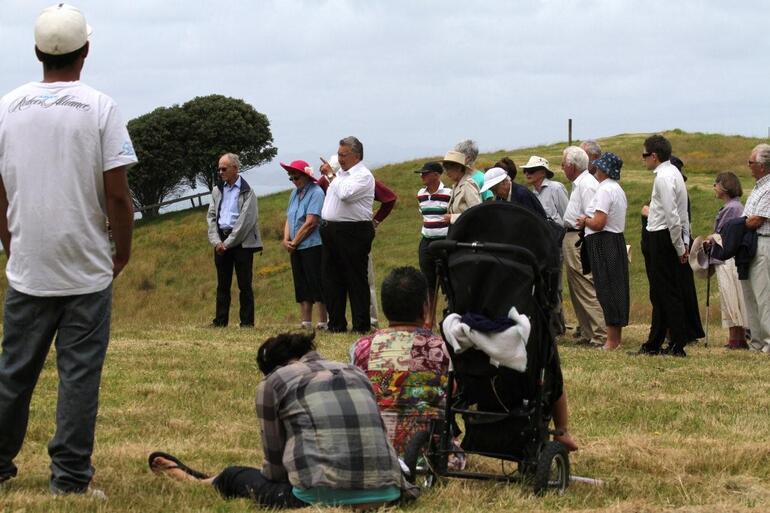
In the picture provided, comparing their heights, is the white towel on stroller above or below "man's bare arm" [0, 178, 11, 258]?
below

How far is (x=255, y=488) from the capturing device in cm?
625

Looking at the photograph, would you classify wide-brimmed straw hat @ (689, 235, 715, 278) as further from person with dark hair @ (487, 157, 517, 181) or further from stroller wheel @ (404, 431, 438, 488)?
stroller wheel @ (404, 431, 438, 488)

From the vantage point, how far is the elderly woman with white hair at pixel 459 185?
513 inches

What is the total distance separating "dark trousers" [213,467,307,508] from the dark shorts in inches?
359

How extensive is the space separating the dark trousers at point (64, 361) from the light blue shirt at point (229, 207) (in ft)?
31.6

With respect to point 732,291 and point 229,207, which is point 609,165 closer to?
point 732,291

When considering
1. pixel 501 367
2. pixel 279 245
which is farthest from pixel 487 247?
pixel 279 245

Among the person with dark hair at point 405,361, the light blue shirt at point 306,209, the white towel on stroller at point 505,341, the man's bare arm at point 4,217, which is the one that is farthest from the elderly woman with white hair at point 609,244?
the man's bare arm at point 4,217

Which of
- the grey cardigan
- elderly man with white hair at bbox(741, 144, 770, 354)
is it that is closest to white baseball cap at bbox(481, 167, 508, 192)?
elderly man with white hair at bbox(741, 144, 770, 354)

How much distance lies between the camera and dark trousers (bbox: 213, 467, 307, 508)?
608cm

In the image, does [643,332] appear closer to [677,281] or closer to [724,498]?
[677,281]

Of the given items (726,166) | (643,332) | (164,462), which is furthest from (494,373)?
(726,166)

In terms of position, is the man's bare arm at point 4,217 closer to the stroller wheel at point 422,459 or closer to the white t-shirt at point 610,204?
the stroller wheel at point 422,459

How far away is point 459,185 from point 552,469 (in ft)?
22.3
